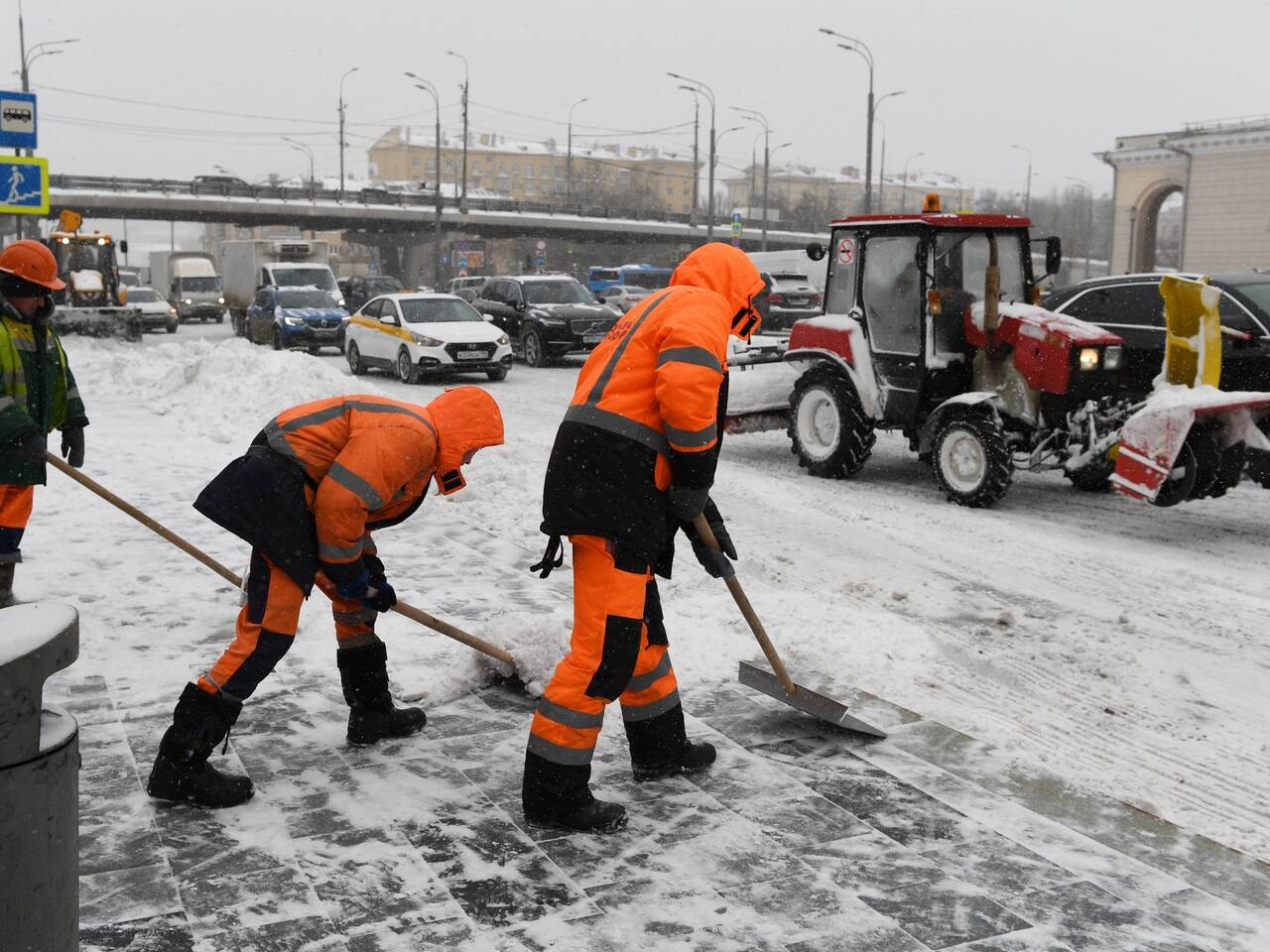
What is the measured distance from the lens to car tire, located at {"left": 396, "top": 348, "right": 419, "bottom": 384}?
1895cm

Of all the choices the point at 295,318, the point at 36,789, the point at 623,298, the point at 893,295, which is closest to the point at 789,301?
the point at 623,298

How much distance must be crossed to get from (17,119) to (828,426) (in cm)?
815

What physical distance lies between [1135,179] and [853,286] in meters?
49.0

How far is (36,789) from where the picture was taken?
2.06 m

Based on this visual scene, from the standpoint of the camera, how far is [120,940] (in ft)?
10.1

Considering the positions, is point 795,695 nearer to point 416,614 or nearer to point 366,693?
point 416,614

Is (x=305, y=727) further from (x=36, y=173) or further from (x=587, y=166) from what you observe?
(x=587, y=166)

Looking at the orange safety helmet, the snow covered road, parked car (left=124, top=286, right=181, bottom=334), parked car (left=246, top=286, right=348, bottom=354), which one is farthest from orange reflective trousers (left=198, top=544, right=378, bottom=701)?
parked car (left=124, top=286, right=181, bottom=334)

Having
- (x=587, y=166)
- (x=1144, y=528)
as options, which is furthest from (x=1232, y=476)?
(x=587, y=166)

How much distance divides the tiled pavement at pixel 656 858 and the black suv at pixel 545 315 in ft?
53.8

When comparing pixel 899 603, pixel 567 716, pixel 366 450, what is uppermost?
pixel 366 450

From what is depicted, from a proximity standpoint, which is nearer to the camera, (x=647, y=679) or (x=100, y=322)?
(x=647, y=679)

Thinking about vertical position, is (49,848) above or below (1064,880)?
above

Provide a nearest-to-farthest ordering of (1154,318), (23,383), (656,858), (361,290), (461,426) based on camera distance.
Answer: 1. (656,858)
2. (461,426)
3. (23,383)
4. (1154,318)
5. (361,290)
